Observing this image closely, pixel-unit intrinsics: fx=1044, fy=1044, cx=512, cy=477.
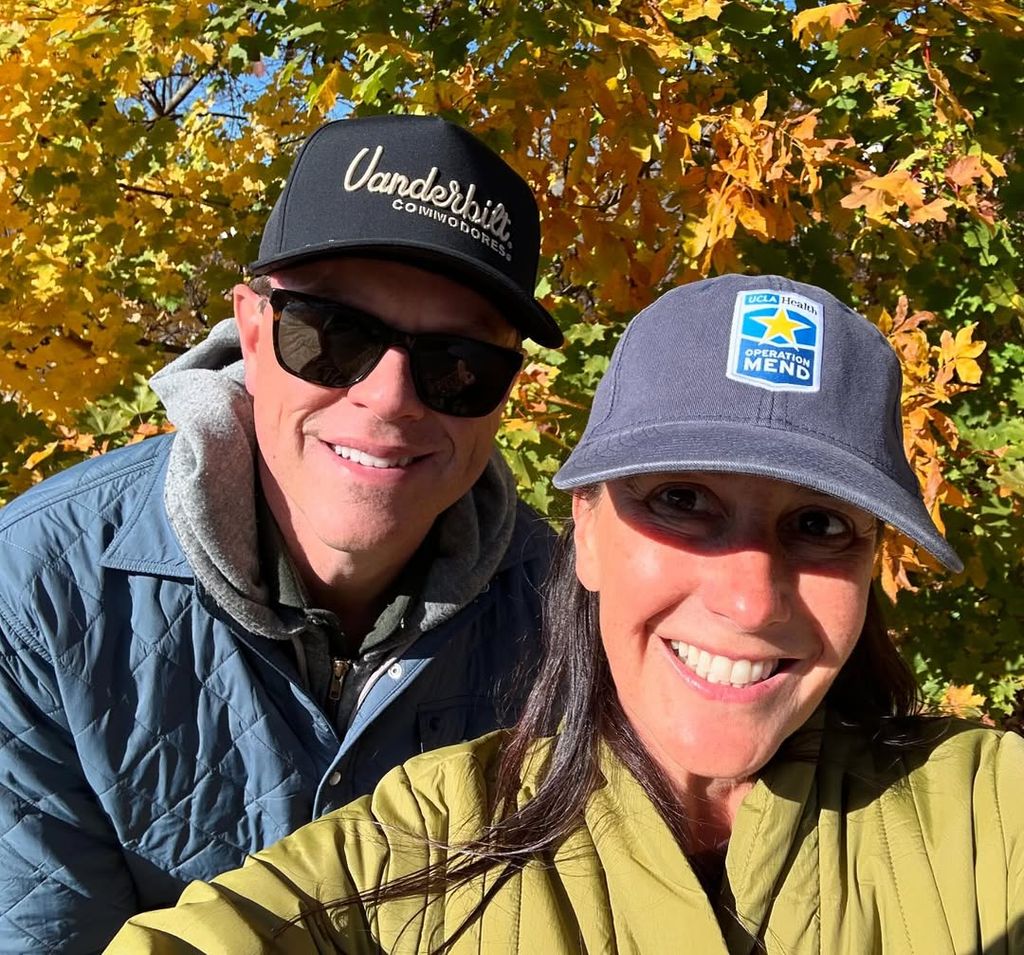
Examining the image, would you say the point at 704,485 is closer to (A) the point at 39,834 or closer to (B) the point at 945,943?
(B) the point at 945,943

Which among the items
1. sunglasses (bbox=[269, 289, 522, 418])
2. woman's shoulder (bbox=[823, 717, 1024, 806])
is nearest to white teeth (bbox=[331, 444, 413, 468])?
sunglasses (bbox=[269, 289, 522, 418])

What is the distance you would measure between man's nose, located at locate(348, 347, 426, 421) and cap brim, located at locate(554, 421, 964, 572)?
2.39 ft

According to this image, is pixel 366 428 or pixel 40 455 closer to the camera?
pixel 366 428

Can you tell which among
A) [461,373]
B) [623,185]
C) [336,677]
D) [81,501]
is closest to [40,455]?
[81,501]

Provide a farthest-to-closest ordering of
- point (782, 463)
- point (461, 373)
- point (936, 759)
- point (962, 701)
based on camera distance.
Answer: point (962, 701)
point (461, 373)
point (936, 759)
point (782, 463)

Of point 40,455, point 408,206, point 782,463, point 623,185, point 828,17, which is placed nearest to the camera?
point 782,463

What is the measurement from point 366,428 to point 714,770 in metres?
0.93

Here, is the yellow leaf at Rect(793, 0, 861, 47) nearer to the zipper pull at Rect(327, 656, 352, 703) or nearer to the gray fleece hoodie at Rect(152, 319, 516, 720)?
the gray fleece hoodie at Rect(152, 319, 516, 720)

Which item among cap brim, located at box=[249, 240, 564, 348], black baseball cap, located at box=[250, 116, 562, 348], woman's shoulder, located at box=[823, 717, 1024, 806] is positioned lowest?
woman's shoulder, located at box=[823, 717, 1024, 806]

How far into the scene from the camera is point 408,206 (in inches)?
73.8

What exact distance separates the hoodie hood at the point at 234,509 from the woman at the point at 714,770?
0.62 m

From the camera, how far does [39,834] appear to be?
6.43 ft

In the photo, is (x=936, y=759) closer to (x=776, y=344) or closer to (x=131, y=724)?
(x=776, y=344)

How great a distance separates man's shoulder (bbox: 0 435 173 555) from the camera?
77.1 inches
